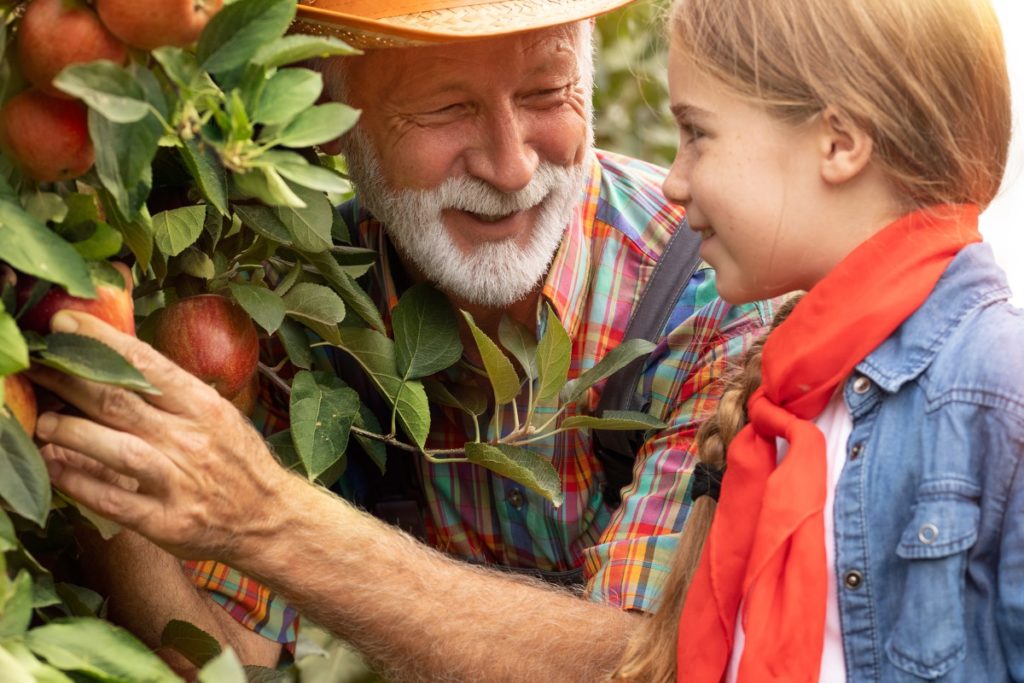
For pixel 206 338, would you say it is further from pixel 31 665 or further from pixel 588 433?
pixel 588 433

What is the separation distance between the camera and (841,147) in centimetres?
148

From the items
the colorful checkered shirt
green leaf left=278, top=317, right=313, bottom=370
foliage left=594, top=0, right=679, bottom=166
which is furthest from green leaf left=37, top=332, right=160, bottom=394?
foliage left=594, top=0, right=679, bottom=166

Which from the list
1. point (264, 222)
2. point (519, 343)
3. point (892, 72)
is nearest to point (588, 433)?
point (519, 343)

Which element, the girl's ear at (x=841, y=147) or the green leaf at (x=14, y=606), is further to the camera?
the girl's ear at (x=841, y=147)

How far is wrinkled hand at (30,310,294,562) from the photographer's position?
125 centimetres

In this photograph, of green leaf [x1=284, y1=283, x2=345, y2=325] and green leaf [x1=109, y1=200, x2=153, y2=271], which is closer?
green leaf [x1=109, y1=200, x2=153, y2=271]

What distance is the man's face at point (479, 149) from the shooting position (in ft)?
6.78

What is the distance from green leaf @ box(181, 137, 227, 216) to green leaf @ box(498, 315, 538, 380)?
74 centimetres

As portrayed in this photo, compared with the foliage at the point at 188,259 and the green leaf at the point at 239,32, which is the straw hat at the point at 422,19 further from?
the green leaf at the point at 239,32

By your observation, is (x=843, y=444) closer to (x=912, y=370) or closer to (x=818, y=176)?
(x=912, y=370)

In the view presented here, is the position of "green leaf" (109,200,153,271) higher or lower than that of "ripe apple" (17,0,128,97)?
lower

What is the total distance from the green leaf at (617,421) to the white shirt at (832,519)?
0.40m

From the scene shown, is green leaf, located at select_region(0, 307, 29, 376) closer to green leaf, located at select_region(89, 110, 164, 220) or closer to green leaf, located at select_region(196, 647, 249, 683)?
green leaf, located at select_region(89, 110, 164, 220)

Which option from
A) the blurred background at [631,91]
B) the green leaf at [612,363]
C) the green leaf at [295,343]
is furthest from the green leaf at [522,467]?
the blurred background at [631,91]
